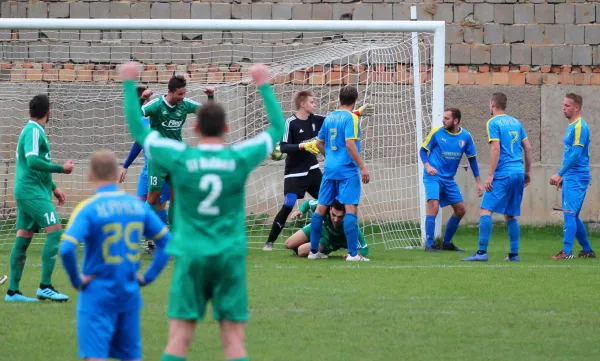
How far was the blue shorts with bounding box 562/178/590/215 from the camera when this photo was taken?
39.4 ft

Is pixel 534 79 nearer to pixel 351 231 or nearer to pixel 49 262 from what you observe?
pixel 351 231

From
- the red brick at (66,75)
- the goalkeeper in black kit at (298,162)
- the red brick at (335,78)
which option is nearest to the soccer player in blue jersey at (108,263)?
the goalkeeper in black kit at (298,162)

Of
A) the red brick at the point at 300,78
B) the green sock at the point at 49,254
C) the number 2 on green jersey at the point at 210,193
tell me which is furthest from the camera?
the red brick at the point at 300,78

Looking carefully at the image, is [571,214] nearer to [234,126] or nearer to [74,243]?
[234,126]

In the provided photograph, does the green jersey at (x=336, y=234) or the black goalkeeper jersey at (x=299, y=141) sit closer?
the green jersey at (x=336, y=234)

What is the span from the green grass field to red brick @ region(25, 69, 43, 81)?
523 centimetres

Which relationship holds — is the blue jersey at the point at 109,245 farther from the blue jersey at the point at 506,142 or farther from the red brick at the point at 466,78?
the red brick at the point at 466,78

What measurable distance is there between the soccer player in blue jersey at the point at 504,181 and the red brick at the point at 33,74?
766cm

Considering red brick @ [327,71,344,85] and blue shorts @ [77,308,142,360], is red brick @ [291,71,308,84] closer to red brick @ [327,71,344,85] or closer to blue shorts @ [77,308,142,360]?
red brick @ [327,71,344,85]

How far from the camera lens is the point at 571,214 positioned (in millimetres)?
11938

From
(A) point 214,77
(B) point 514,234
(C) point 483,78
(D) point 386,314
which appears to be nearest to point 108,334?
(D) point 386,314

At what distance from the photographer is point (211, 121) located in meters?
4.88

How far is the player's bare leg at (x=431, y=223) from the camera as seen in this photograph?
12711 millimetres

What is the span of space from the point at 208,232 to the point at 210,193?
189 millimetres
